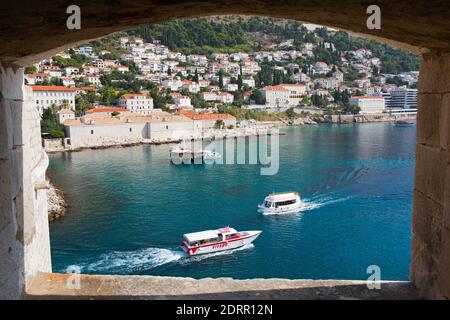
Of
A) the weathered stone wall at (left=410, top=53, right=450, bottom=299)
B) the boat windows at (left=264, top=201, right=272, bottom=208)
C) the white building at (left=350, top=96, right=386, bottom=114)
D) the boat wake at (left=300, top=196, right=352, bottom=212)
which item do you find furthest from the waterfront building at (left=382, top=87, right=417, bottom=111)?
the weathered stone wall at (left=410, top=53, right=450, bottom=299)

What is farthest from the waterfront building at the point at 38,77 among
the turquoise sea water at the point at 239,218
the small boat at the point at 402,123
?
the small boat at the point at 402,123

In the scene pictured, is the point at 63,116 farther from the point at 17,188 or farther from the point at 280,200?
the point at 17,188

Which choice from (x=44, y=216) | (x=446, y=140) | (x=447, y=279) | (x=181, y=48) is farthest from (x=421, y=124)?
(x=181, y=48)

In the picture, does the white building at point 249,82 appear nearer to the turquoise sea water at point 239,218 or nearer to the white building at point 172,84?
the white building at point 172,84
